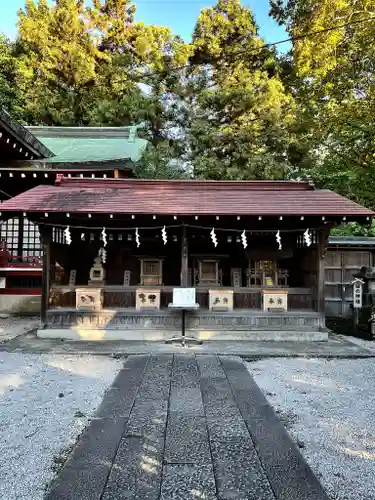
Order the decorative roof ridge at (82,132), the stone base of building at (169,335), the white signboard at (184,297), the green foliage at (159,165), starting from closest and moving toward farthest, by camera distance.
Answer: the white signboard at (184,297) < the stone base of building at (169,335) < the green foliage at (159,165) < the decorative roof ridge at (82,132)

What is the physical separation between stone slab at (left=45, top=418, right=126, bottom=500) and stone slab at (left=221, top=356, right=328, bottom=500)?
1.30 metres

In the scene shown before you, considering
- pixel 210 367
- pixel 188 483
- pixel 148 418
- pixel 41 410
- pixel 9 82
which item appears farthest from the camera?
pixel 9 82

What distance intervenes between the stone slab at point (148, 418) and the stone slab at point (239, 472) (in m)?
0.63

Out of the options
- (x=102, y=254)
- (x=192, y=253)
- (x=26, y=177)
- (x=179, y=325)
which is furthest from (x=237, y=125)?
(x=179, y=325)

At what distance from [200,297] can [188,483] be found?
21.0 ft

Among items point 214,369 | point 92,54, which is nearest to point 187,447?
point 214,369

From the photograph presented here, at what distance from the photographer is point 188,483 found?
9.16 ft

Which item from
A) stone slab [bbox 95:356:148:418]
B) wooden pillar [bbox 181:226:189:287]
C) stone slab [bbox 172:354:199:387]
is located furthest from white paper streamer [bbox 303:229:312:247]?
stone slab [bbox 95:356:148:418]

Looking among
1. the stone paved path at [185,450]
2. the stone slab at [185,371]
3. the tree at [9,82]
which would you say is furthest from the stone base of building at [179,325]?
the tree at [9,82]

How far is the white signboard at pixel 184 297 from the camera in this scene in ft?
26.2

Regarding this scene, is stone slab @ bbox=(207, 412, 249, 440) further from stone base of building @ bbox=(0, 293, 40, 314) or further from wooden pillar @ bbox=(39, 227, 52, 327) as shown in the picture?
stone base of building @ bbox=(0, 293, 40, 314)

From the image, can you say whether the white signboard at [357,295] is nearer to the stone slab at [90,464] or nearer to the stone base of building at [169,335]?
the stone base of building at [169,335]

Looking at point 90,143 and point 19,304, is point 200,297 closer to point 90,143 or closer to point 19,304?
point 19,304

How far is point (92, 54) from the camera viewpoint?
2458 centimetres
